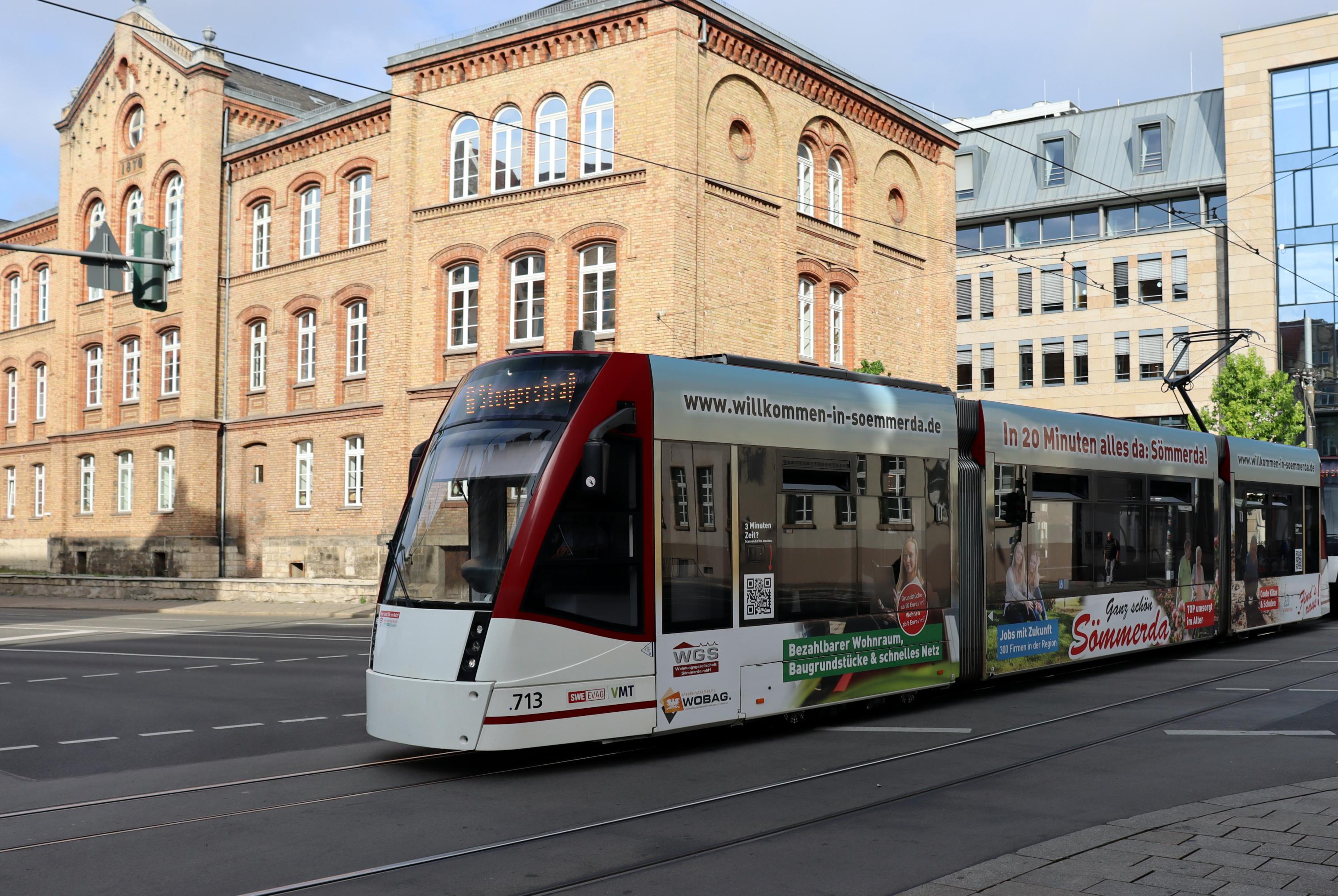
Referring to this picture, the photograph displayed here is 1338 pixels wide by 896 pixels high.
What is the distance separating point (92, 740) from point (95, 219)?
34.8 metres

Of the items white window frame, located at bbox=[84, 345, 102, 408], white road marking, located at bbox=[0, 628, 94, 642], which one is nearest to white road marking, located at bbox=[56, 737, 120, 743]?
white road marking, located at bbox=[0, 628, 94, 642]

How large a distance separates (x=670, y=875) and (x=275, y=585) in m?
26.9

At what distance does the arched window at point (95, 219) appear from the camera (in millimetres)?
41125

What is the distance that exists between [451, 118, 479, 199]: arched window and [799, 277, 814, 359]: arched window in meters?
7.63

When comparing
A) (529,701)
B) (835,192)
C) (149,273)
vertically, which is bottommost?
(529,701)

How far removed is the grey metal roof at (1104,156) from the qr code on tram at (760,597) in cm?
4444

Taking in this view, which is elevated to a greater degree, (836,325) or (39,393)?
(39,393)

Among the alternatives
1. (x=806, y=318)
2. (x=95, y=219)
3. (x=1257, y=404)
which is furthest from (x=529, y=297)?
(x=1257, y=404)

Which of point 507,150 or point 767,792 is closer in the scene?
point 767,792

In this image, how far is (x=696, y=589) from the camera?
31.8 ft

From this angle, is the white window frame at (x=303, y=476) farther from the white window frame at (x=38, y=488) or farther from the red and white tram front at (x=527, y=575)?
the red and white tram front at (x=527, y=575)

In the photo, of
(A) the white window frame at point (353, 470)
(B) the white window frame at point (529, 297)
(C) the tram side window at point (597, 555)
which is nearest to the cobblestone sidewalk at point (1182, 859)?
(C) the tram side window at point (597, 555)

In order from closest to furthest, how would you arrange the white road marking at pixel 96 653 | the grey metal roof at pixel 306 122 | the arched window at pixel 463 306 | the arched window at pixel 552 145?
the white road marking at pixel 96 653, the arched window at pixel 552 145, the arched window at pixel 463 306, the grey metal roof at pixel 306 122

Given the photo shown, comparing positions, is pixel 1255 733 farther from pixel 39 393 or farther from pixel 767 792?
pixel 39 393
